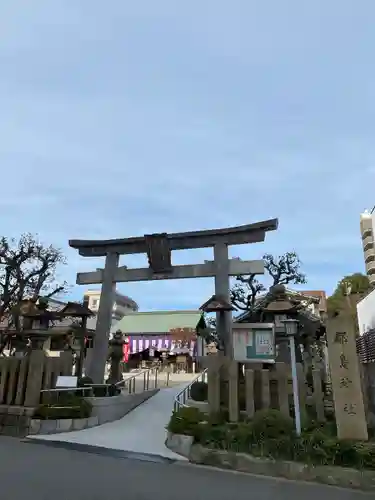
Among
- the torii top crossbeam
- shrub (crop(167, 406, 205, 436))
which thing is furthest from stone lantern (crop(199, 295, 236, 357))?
shrub (crop(167, 406, 205, 436))

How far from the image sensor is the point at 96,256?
17.6 meters

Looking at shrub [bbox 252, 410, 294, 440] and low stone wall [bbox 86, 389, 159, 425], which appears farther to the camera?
low stone wall [bbox 86, 389, 159, 425]

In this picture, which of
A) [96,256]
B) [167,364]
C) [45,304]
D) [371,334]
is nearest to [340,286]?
[167,364]

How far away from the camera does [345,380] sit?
23.6 ft

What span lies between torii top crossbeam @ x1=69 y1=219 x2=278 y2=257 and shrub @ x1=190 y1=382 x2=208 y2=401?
5.58 metres

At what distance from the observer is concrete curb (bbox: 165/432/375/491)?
5977 millimetres

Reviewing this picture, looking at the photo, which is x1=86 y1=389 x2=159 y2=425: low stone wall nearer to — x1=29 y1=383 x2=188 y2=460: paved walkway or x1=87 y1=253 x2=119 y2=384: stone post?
x1=29 y1=383 x2=188 y2=460: paved walkway

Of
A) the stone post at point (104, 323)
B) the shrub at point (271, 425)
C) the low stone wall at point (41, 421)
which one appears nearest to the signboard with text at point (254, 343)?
the low stone wall at point (41, 421)

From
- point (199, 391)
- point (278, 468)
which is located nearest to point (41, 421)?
point (199, 391)

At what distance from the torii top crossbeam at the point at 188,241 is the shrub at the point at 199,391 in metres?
5.58

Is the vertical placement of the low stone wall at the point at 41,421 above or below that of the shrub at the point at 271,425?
below

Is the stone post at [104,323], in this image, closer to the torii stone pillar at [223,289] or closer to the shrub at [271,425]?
the torii stone pillar at [223,289]

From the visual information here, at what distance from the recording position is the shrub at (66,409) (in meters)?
10.7

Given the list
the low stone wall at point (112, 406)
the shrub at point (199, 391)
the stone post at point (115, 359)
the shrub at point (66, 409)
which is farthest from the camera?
the stone post at point (115, 359)
